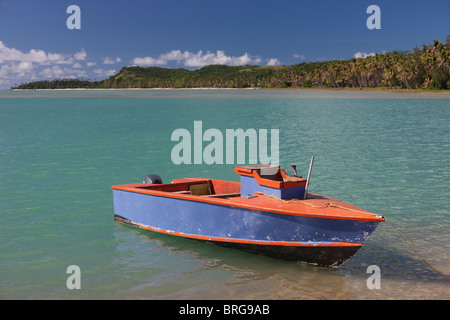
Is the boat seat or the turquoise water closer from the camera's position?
the turquoise water

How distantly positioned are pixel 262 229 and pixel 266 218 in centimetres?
29

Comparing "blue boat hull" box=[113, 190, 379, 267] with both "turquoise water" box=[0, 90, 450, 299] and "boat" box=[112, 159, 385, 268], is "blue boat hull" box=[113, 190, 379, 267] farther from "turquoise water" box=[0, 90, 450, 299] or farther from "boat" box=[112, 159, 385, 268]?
"turquoise water" box=[0, 90, 450, 299]

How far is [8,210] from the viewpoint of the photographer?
14.5m

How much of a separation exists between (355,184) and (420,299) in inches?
402

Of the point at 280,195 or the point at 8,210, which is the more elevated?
the point at 280,195

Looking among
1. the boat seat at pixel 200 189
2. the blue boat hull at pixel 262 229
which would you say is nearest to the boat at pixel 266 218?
the blue boat hull at pixel 262 229

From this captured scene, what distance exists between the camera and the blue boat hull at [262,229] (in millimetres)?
9055

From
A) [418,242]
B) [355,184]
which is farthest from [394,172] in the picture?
[418,242]

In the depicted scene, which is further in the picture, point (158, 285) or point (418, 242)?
point (418, 242)

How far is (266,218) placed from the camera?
965 cm

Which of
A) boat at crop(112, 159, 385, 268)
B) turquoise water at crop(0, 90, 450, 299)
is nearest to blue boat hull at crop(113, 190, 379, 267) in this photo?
boat at crop(112, 159, 385, 268)

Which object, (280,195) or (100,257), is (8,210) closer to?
(100,257)

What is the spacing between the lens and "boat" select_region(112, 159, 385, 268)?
9.05 m

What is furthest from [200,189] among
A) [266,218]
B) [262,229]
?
[266,218]
